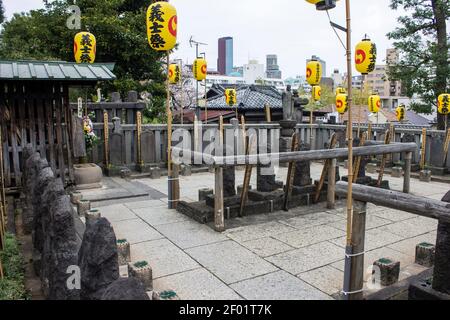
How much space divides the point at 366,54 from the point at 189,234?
8.85 m

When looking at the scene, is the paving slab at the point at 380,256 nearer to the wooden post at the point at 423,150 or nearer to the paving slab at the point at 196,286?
the paving slab at the point at 196,286

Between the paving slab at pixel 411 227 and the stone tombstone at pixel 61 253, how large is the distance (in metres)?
5.34

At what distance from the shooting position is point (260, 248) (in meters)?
5.68

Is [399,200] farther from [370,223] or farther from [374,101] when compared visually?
[374,101]

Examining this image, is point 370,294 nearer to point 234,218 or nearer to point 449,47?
point 234,218

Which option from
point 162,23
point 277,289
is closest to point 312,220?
point 277,289

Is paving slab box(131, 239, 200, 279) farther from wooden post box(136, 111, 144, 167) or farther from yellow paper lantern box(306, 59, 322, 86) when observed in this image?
yellow paper lantern box(306, 59, 322, 86)

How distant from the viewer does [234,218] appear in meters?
7.09

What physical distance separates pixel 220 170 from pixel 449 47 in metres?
14.2

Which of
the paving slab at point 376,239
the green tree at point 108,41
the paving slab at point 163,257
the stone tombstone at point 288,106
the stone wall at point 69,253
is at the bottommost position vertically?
the paving slab at point 163,257

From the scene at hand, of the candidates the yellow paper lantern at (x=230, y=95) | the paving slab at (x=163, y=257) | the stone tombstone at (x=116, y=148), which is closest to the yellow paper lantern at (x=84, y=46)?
the stone tombstone at (x=116, y=148)

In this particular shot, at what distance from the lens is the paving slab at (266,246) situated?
18.2ft
